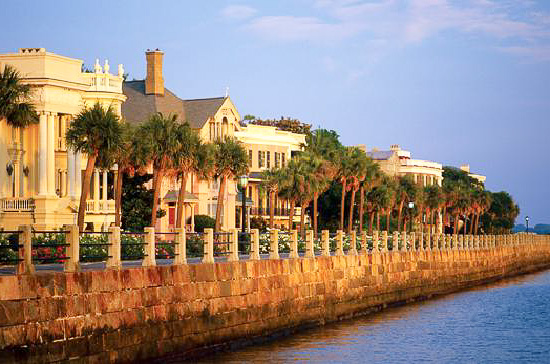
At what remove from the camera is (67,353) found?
79.3 ft

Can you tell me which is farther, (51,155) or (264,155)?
(264,155)

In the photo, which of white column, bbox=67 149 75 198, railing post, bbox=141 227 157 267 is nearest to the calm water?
railing post, bbox=141 227 157 267

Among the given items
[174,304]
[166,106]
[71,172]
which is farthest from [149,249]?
[166,106]

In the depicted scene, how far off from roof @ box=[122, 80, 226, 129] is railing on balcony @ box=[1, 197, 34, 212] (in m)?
20.7

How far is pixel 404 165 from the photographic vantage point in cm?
14400

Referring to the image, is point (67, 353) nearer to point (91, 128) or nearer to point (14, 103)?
point (14, 103)

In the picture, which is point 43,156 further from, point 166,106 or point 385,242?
point 166,106

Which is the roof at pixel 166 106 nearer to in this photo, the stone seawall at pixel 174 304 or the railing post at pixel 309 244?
the stone seawall at pixel 174 304

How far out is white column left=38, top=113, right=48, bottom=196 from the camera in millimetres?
60219

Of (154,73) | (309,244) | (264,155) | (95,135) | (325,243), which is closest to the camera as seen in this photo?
(309,244)

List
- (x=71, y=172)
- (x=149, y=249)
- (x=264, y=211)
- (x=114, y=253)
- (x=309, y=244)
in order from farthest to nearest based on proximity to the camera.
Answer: (x=264, y=211)
(x=71, y=172)
(x=309, y=244)
(x=149, y=249)
(x=114, y=253)

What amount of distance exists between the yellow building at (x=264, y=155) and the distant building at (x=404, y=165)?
3712 centimetres

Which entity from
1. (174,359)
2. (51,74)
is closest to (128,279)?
(174,359)

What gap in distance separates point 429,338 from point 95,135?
59.5 ft
